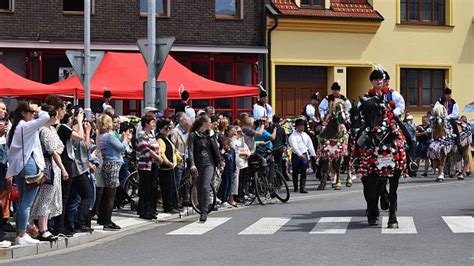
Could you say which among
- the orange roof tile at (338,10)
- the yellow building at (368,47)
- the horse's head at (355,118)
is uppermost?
the orange roof tile at (338,10)

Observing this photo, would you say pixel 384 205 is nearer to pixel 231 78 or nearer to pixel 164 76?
pixel 164 76

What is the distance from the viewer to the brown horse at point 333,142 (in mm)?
22984

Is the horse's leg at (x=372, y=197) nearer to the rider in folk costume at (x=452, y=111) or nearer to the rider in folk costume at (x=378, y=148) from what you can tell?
the rider in folk costume at (x=378, y=148)

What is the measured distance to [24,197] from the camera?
13414mm

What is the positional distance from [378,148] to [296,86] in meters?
20.5

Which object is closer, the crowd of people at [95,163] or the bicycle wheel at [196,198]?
the crowd of people at [95,163]

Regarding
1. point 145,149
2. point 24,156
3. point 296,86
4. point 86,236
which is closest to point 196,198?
point 145,149

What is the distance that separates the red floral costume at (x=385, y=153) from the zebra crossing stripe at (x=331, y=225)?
2.89ft

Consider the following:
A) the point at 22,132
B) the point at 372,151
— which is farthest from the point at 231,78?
the point at 22,132

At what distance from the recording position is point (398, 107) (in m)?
15.5

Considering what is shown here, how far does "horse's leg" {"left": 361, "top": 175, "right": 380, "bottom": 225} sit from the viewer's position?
15203mm

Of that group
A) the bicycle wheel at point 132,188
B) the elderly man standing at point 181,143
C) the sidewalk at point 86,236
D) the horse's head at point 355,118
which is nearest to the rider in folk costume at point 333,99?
the elderly man standing at point 181,143

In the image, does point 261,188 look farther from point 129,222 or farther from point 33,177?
point 33,177

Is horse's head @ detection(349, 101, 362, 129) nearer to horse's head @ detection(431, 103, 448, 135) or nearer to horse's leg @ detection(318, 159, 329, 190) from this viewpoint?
horse's leg @ detection(318, 159, 329, 190)
